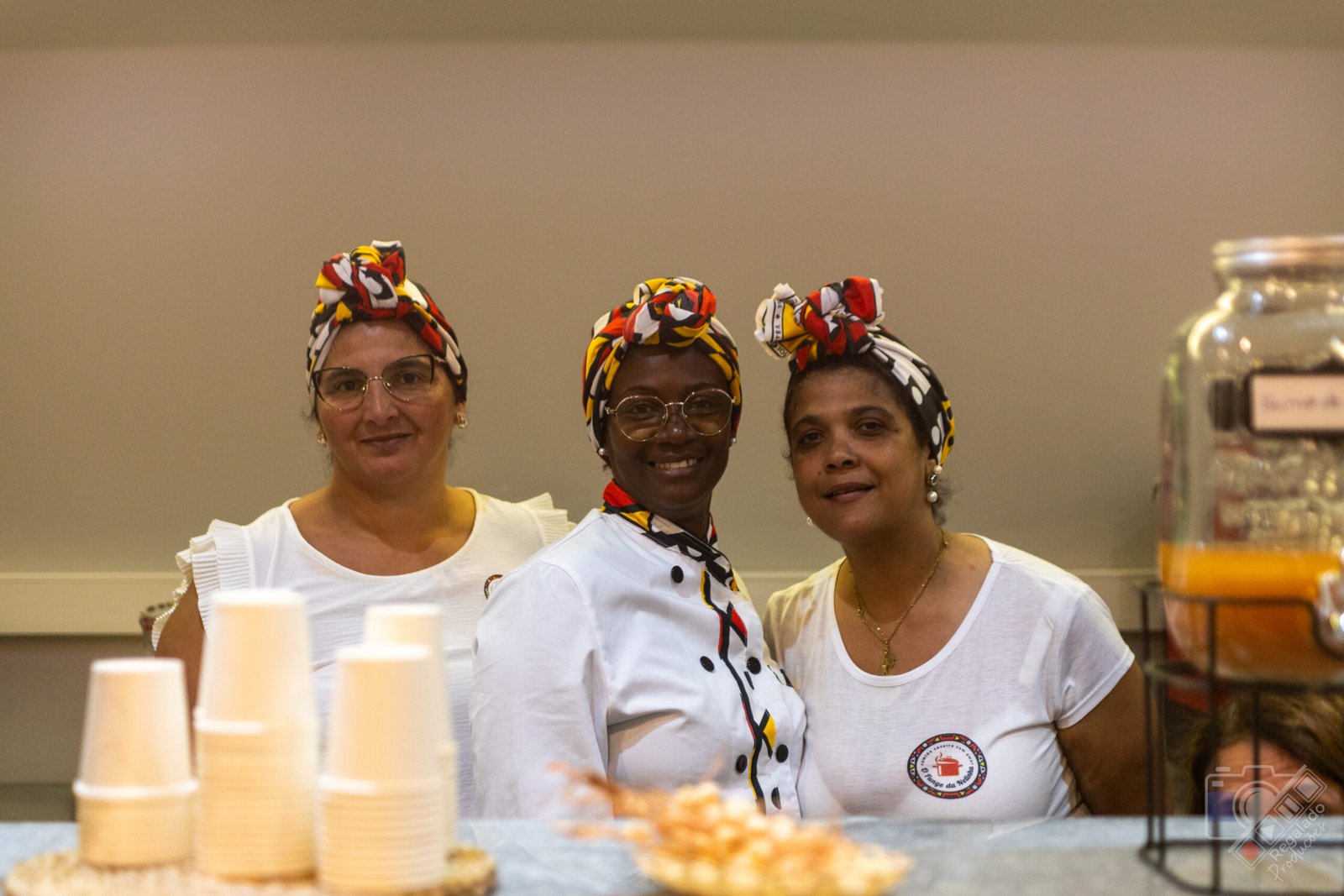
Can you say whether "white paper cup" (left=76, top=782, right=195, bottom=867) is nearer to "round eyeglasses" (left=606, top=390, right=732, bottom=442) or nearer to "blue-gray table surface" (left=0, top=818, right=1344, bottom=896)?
"blue-gray table surface" (left=0, top=818, right=1344, bottom=896)

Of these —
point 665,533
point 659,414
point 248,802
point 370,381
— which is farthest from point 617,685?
point 370,381

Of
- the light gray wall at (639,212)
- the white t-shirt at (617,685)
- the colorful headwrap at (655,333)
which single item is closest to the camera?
the white t-shirt at (617,685)

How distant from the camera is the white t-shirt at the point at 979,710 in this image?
221 centimetres

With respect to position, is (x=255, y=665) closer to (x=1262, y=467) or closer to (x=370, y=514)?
(x=1262, y=467)

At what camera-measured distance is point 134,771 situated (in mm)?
1158

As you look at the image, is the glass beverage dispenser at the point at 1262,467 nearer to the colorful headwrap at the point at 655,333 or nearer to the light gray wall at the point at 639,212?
the colorful headwrap at the point at 655,333

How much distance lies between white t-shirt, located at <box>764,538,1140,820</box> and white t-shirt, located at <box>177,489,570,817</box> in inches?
29.0

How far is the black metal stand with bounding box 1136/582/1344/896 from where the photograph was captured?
1167mm

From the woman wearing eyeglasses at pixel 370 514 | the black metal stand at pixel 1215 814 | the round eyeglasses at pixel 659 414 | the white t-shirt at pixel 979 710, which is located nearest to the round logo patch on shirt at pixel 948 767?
the white t-shirt at pixel 979 710

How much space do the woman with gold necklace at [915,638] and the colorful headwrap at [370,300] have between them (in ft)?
2.58

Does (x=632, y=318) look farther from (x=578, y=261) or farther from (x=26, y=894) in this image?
(x=578, y=261)

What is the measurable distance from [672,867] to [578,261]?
118 inches

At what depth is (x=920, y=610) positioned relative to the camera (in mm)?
2449

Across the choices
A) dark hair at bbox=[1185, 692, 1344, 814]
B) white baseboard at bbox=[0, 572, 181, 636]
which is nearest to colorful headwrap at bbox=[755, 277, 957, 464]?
dark hair at bbox=[1185, 692, 1344, 814]
